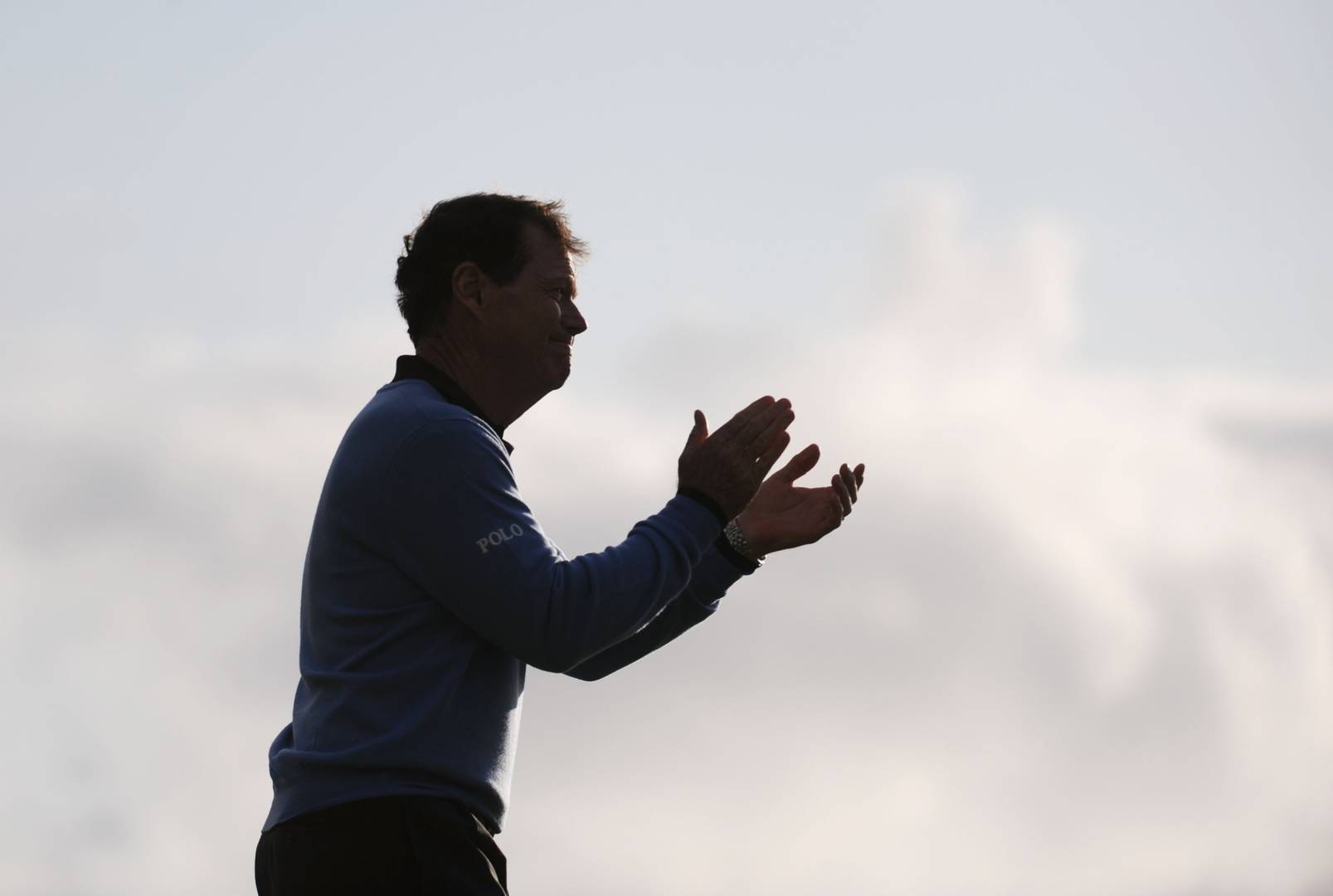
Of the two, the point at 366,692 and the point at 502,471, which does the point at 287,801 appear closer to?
the point at 366,692

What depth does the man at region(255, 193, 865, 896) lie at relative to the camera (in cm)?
464

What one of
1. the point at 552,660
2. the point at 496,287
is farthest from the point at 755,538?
the point at 552,660

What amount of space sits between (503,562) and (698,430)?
1.13m

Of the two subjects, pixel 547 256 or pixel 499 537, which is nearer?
pixel 499 537

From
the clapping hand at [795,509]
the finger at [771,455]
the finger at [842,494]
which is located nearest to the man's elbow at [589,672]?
the clapping hand at [795,509]

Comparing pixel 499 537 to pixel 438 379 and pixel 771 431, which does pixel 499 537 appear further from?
pixel 771 431

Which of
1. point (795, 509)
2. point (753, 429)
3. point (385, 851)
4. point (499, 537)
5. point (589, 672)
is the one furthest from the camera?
point (795, 509)

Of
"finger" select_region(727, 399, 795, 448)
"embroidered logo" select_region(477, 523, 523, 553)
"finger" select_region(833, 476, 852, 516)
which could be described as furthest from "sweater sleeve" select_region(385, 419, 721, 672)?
"finger" select_region(833, 476, 852, 516)

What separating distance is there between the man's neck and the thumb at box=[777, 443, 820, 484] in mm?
1375

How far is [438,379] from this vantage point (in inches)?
205

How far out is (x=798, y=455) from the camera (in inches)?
253

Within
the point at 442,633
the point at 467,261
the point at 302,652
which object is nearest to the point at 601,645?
the point at 442,633

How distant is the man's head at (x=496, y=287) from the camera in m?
5.38

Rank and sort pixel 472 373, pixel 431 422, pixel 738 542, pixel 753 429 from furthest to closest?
pixel 738 542 < pixel 472 373 < pixel 753 429 < pixel 431 422
